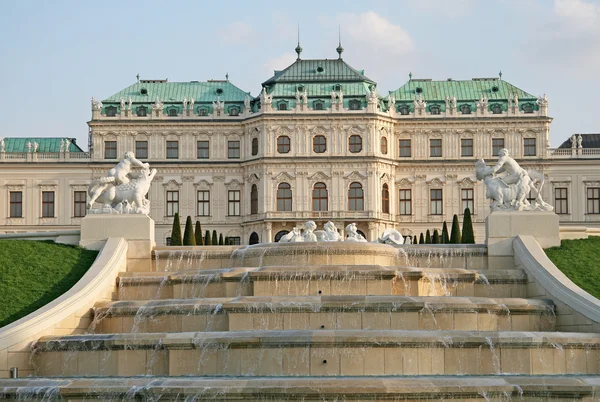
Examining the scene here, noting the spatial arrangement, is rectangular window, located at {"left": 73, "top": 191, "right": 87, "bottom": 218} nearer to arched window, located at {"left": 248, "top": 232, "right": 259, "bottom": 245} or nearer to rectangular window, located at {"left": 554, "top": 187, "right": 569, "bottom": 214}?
arched window, located at {"left": 248, "top": 232, "right": 259, "bottom": 245}

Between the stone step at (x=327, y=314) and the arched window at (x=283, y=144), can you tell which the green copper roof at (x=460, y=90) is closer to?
the arched window at (x=283, y=144)

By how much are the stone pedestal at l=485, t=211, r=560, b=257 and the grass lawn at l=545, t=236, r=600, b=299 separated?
50cm

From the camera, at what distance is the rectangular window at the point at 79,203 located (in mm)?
79938

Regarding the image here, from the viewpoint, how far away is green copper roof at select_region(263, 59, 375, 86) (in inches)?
3164

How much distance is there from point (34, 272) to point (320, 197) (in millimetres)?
51889

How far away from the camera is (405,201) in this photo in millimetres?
79875

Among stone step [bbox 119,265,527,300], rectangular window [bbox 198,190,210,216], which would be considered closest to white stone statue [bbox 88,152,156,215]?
stone step [bbox 119,265,527,300]

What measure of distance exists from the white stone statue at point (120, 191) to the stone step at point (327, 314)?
6548mm

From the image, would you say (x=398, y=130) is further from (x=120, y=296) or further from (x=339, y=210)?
(x=120, y=296)

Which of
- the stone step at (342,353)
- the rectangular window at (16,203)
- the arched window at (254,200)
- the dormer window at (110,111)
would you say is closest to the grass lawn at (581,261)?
the stone step at (342,353)

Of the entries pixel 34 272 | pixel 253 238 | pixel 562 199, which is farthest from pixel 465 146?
pixel 34 272

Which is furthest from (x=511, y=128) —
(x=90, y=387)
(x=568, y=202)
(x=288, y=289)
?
(x=90, y=387)

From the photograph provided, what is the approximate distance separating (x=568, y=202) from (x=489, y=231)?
52592 millimetres

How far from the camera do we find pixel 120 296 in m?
26.3
